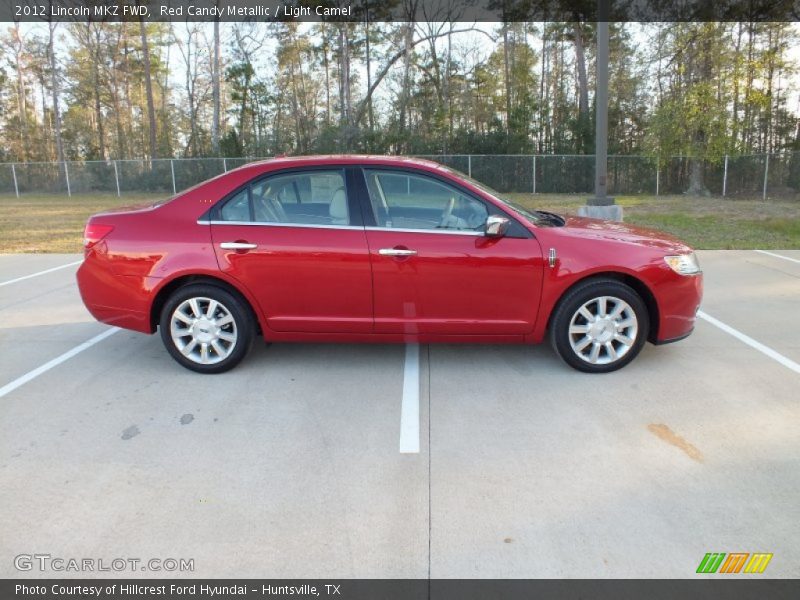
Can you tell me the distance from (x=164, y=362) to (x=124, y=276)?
81cm

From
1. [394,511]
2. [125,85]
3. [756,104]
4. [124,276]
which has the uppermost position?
[125,85]

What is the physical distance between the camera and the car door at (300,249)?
14.3 ft

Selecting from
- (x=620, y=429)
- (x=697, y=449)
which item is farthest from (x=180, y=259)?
(x=697, y=449)

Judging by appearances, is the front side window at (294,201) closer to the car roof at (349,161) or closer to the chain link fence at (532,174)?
the car roof at (349,161)

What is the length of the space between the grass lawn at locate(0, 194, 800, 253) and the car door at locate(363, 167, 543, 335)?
731cm

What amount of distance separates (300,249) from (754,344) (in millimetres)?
3942

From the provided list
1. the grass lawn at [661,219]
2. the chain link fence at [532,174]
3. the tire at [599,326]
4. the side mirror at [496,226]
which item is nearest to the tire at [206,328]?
the side mirror at [496,226]

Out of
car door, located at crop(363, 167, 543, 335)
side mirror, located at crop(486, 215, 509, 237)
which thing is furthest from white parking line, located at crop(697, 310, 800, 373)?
side mirror, located at crop(486, 215, 509, 237)

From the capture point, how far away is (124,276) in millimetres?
4516

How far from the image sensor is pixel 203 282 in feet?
14.8

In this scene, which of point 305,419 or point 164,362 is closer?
point 305,419

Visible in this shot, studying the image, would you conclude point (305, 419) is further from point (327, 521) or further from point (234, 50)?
point (234, 50)

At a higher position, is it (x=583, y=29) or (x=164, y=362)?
(x=583, y=29)

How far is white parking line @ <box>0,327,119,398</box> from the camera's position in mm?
4398
